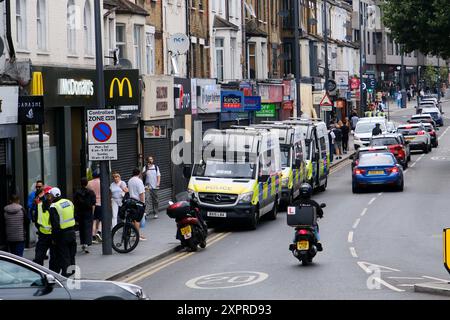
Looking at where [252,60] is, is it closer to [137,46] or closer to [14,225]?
[137,46]

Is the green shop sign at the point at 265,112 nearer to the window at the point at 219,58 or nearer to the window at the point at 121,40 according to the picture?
the window at the point at 219,58

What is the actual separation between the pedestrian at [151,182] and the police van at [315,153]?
23.0 ft

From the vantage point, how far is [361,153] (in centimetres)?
4288

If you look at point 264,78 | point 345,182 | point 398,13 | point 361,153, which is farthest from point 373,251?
point 264,78

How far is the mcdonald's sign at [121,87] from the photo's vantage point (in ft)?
104

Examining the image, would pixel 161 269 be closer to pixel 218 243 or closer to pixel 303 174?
pixel 218 243

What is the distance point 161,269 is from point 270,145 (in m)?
11.8

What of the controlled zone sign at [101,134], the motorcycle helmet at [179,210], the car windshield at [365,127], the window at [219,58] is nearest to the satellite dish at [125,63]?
the motorcycle helmet at [179,210]

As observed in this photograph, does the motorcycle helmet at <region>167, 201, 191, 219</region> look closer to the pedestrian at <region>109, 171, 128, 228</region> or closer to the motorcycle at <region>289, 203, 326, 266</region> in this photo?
the pedestrian at <region>109, 171, 128, 228</region>

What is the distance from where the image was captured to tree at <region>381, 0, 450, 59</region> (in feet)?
176

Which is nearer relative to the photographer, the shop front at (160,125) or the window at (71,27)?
the window at (71,27)

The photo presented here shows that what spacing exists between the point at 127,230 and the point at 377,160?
17.1 meters

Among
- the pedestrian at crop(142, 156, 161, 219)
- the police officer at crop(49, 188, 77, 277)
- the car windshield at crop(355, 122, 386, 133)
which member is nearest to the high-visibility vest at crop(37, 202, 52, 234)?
the police officer at crop(49, 188, 77, 277)

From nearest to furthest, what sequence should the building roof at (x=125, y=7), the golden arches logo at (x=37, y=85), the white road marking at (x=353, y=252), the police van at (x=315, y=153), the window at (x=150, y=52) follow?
the white road marking at (x=353, y=252)
the golden arches logo at (x=37, y=85)
the building roof at (x=125, y=7)
the window at (x=150, y=52)
the police van at (x=315, y=153)
